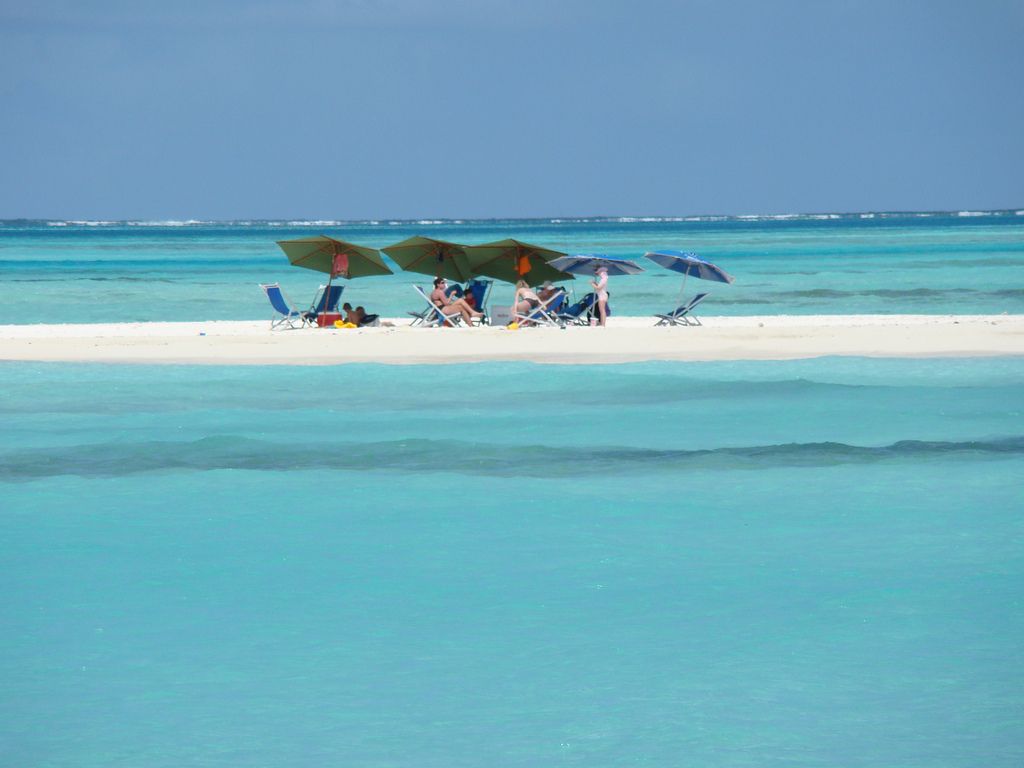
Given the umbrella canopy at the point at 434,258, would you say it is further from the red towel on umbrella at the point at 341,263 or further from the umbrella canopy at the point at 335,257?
the red towel on umbrella at the point at 341,263

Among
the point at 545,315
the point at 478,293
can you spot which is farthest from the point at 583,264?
the point at 478,293

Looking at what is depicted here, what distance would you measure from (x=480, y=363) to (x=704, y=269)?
5.87 m

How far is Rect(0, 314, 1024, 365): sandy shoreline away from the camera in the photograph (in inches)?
755

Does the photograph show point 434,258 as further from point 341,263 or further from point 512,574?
point 512,574

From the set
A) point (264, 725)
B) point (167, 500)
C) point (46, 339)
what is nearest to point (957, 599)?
point (264, 725)

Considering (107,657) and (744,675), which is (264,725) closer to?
(107,657)

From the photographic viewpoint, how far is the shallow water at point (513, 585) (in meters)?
6.07

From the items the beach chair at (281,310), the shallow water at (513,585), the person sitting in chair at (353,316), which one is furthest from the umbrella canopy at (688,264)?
the shallow water at (513,585)

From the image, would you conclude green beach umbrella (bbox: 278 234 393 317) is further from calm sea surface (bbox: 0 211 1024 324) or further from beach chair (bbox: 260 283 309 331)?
calm sea surface (bbox: 0 211 1024 324)

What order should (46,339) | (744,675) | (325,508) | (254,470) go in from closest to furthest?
(744,675) → (325,508) → (254,470) → (46,339)

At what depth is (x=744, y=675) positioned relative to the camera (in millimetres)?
6688

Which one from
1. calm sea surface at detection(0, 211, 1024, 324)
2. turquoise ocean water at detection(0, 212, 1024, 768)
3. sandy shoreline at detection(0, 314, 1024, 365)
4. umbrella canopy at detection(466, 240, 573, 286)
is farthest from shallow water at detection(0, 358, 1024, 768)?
calm sea surface at detection(0, 211, 1024, 324)

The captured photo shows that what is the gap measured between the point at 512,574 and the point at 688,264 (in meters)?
14.6

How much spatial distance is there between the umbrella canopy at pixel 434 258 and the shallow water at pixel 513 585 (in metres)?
7.33
